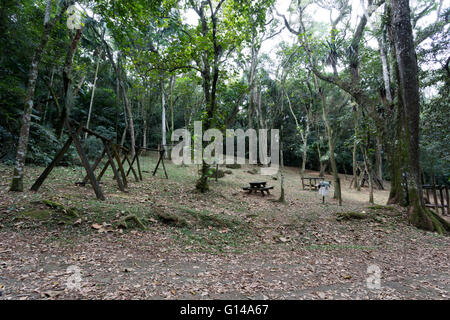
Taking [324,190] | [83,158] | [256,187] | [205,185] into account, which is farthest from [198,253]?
[256,187]

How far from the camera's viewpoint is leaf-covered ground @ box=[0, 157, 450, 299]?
2980mm

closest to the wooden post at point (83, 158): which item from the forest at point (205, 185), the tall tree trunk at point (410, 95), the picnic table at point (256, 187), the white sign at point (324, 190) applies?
the forest at point (205, 185)

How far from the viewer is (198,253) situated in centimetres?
436

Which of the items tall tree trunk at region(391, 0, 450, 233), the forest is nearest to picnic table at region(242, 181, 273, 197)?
the forest

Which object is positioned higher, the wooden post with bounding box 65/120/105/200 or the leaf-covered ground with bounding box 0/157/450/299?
the wooden post with bounding box 65/120/105/200

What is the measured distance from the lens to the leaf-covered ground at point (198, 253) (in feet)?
9.78

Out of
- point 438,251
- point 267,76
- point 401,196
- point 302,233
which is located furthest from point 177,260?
point 267,76

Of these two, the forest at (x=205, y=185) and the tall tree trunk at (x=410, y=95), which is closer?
the forest at (x=205, y=185)

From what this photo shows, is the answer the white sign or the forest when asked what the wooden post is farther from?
the white sign

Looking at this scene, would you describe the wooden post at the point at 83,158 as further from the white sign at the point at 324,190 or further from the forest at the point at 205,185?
the white sign at the point at 324,190

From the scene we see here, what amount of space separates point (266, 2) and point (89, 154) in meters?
13.5

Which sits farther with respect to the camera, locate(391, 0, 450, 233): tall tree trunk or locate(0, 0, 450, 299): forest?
locate(391, 0, 450, 233): tall tree trunk

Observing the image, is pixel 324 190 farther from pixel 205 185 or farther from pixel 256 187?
pixel 205 185

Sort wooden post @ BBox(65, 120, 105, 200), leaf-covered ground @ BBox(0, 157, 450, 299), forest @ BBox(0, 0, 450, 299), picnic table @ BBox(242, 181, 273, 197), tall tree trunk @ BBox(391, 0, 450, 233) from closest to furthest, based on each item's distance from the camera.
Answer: leaf-covered ground @ BBox(0, 157, 450, 299) → forest @ BBox(0, 0, 450, 299) → wooden post @ BBox(65, 120, 105, 200) → tall tree trunk @ BBox(391, 0, 450, 233) → picnic table @ BBox(242, 181, 273, 197)
